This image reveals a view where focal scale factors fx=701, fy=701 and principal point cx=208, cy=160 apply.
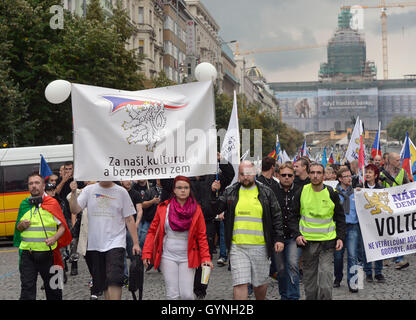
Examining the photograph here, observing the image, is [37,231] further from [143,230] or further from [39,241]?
[143,230]

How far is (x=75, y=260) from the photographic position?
1099cm

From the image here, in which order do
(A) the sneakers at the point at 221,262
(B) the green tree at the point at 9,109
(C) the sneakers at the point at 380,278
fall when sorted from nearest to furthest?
1. (C) the sneakers at the point at 380,278
2. (A) the sneakers at the point at 221,262
3. (B) the green tree at the point at 9,109

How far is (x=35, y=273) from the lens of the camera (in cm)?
716

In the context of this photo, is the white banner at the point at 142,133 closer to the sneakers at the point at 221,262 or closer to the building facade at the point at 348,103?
the sneakers at the point at 221,262

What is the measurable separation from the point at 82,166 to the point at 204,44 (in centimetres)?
7661

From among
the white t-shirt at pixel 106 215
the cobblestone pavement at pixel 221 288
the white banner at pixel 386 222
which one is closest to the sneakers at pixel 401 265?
Result: the cobblestone pavement at pixel 221 288

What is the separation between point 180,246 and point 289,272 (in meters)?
1.99

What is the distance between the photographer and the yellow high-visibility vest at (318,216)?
7512 mm

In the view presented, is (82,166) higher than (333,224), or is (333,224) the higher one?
(82,166)

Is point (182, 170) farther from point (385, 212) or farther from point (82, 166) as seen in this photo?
point (385, 212)

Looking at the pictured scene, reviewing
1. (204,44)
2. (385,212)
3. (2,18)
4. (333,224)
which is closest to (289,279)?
(333,224)

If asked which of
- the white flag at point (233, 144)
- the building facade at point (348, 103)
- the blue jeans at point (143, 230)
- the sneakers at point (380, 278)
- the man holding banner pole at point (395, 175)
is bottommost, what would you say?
the sneakers at point (380, 278)

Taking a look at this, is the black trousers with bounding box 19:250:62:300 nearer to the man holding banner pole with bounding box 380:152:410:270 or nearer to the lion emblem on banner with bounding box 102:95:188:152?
the lion emblem on banner with bounding box 102:95:188:152

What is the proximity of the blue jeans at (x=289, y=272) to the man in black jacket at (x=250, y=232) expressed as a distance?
1014 millimetres
